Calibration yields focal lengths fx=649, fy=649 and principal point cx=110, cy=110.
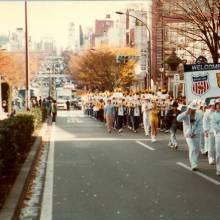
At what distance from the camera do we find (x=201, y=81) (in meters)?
16.0

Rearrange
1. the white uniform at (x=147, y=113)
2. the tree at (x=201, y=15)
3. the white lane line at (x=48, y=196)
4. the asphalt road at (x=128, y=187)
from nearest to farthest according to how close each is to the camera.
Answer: the white lane line at (x=48, y=196)
the asphalt road at (x=128, y=187)
the tree at (x=201, y=15)
the white uniform at (x=147, y=113)

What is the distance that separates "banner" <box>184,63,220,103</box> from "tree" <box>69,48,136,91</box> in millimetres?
55811

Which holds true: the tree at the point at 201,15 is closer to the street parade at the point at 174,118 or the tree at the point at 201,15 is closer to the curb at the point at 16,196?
the street parade at the point at 174,118

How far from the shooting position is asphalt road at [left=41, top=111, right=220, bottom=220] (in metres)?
9.12

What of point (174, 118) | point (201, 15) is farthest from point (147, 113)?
point (174, 118)

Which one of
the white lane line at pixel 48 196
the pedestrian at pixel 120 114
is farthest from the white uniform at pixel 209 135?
the pedestrian at pixel 120 114

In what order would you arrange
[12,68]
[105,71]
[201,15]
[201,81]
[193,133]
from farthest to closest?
[12,68]
[105,71]
[201,15]
[201,81]
[193,133]

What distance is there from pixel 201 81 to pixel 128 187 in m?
5.25

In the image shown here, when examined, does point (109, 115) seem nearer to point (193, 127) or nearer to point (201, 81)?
point (201, 81)

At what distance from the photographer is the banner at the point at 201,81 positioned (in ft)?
52.2

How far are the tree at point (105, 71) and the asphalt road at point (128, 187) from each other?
54306mm

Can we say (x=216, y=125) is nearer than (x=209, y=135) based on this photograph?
Yes

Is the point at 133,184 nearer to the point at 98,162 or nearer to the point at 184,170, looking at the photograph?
the point at 184,170

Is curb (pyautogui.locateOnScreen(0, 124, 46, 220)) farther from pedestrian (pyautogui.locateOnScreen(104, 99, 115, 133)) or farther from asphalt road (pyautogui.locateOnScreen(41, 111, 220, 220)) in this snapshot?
pedestrian (pyautogui.locateOnScreen(104, 99, 115, 133))
